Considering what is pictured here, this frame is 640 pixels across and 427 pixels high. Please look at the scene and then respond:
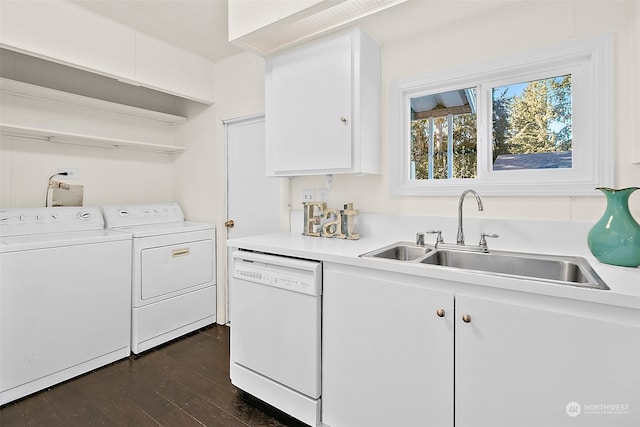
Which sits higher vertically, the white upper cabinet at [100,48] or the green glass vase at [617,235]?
the white upper cabinet at [100,48]

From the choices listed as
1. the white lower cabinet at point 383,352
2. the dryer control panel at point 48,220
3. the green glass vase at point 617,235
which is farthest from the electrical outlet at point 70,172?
the green glass vase at point 617,235

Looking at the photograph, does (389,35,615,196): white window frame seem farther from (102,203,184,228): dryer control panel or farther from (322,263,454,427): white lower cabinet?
(102,203,184,228): dryer control panel

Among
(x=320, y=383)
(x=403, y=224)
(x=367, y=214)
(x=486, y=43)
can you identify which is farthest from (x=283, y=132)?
(x=320, y=383)

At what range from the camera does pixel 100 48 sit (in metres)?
2.37

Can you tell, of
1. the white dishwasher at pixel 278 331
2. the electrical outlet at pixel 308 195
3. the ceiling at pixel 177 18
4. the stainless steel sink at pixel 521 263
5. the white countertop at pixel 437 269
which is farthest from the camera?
the electrical outlet at pixel 308 195

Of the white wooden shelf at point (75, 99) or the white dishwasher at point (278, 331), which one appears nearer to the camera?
the white dishwasher at point (278, 331)

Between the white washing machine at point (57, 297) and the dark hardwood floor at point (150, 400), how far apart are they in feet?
0.44

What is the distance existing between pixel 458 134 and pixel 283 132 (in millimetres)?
1156

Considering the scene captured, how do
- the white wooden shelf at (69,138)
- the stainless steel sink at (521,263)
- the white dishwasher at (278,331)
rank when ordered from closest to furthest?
the stainless steel sink at (521,263), the white dishwasher at (278,331), the white wooden shelf at (69,138)

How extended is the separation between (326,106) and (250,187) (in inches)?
49.8

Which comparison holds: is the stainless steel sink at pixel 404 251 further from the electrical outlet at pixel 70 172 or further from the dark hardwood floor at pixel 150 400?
the electrical outlet at pixel 70 172

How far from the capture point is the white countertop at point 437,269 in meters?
0.99

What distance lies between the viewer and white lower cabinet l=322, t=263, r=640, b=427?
3.24 feet

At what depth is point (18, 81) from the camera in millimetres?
2391
